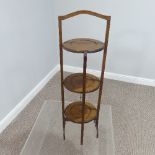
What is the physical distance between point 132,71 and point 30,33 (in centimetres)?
121

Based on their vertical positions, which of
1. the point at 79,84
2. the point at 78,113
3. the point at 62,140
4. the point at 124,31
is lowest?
the point at 62,140

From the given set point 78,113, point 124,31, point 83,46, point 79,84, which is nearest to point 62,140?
point 78,113

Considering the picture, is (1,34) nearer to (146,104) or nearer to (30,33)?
(30,33)

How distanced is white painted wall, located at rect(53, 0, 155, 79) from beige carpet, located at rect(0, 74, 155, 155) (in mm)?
230

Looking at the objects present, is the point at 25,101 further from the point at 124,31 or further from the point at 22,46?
the point at 124,31

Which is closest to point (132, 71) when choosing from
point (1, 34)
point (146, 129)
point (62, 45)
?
point (146, 129)

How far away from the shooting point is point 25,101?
1990mm

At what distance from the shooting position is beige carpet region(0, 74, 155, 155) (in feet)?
5.19

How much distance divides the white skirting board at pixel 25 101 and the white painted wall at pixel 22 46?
0.11ft

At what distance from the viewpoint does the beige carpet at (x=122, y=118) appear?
1583 millimetres

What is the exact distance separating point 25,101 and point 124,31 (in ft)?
4.11

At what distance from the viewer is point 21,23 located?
1.77 m

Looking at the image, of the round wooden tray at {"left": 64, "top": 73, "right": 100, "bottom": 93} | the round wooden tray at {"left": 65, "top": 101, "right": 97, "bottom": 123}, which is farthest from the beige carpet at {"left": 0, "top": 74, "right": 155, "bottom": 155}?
the round wooden tray at {"left": 64, "top": 73, "right": 100, "bottom": 93}

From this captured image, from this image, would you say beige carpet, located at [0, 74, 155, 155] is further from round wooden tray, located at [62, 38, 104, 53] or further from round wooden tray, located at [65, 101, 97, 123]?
round wooden tray, located at [62, 38, 104, 53]
